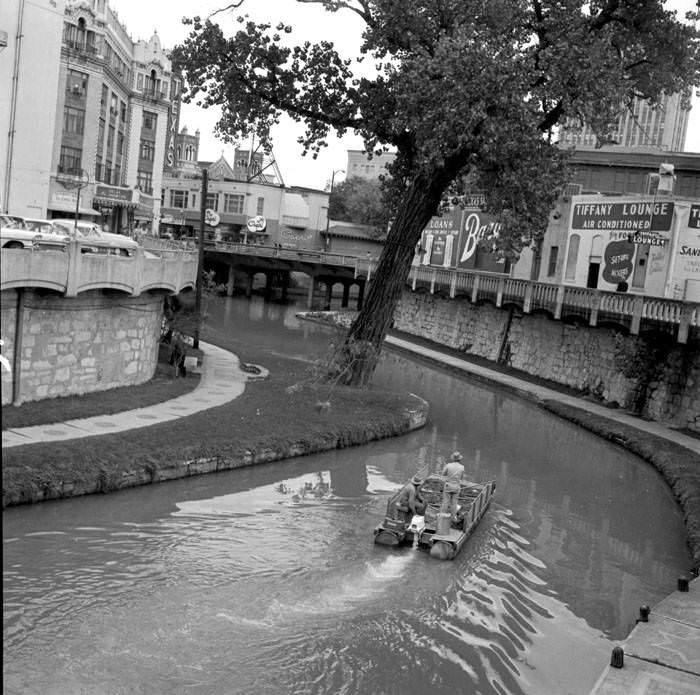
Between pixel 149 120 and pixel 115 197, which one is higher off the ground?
pixel 149 120

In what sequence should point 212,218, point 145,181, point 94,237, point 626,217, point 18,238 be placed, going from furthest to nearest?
1. point 212,218
2. point 145,181
3. point 626,217
4. point 94,237
5. point 18,238

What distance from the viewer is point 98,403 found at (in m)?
24.9

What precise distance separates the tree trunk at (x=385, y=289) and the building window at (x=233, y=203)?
247 ft

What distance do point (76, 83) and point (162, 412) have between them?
4249 cm

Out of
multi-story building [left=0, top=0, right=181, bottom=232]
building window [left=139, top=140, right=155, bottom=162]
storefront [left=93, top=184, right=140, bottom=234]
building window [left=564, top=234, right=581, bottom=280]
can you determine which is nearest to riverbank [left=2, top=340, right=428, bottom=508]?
multi-story building [left=0, top=0, right=181, bottom=232]

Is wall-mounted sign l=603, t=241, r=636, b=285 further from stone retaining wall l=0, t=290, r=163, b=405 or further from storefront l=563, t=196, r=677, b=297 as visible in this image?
stone retaining wall l=0, t=290, r=163, b=405

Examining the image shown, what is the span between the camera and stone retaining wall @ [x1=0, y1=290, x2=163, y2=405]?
22953 mm

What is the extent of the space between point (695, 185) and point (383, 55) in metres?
40.3

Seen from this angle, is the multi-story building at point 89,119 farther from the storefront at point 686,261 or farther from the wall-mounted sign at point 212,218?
the storefront at point 686,261

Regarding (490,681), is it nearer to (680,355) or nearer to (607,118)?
(607,118)

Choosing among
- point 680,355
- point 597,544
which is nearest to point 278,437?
point 597,544

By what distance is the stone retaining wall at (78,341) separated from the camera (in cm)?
2295

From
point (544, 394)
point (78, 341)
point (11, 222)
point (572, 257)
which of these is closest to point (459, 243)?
point (572, 257)

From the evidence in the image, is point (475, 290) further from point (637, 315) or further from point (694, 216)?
point (637, 315)
